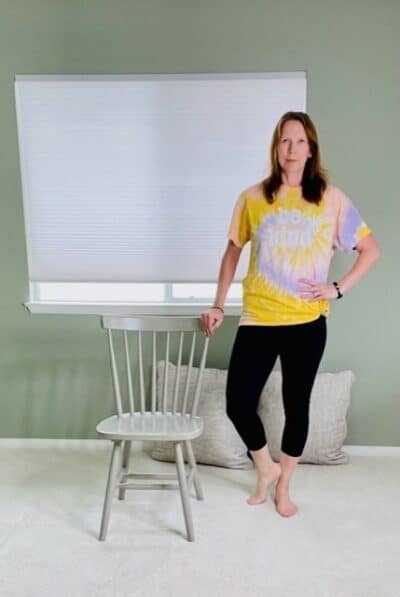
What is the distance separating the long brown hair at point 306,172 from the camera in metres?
2.11

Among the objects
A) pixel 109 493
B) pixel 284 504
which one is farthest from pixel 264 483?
pixel 109 493

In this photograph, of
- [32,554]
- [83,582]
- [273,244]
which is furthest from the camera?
[273,244]

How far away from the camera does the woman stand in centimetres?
210

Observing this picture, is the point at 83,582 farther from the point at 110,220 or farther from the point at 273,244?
the point at 110,220

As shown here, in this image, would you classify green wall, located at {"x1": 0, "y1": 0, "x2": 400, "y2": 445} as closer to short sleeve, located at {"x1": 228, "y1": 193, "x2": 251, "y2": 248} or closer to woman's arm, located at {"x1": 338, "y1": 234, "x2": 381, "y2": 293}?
woman's arm, located at {"x1": 338, "y1": 234, "x2": 381, "y2": 293}

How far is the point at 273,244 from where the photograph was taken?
212 cm

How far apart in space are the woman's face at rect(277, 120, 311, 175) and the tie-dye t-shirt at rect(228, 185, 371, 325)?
0.09 meters

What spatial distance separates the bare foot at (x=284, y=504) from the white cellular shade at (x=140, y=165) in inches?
41.9

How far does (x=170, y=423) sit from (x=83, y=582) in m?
0.62

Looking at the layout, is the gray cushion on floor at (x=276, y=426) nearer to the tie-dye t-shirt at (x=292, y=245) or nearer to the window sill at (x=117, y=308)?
the window sill at (x=117, y=308)

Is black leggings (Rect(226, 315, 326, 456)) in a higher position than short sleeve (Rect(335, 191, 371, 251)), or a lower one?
lower

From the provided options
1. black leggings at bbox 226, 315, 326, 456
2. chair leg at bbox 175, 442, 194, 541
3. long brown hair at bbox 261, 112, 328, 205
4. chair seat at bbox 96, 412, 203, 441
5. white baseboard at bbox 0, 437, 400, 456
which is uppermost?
long brown hair at bbox 261, 112, 328, 205

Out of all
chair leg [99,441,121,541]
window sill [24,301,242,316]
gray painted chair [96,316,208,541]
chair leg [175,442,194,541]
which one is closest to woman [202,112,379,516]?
gray painted chair [96,316,208,541]

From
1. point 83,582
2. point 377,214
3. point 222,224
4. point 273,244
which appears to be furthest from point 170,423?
point 377,214
